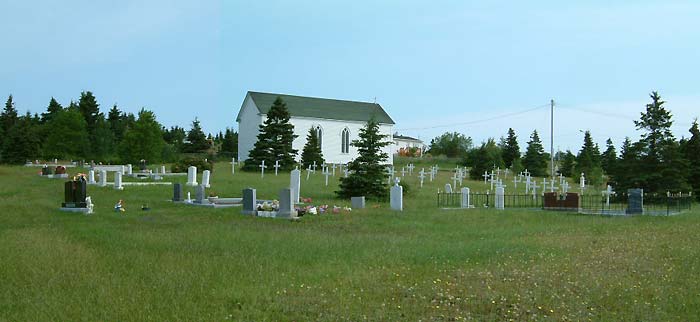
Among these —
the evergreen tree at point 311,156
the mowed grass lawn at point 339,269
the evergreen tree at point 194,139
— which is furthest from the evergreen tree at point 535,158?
the mowed grass lawn at point 339,269

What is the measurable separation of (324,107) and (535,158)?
22533 mm

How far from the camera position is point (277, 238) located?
13195 mm

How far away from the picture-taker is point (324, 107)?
68.6 metres

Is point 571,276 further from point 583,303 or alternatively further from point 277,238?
point 277,238

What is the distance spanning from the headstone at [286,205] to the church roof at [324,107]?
4372 cm

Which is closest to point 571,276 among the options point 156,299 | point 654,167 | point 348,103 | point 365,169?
point 156,299

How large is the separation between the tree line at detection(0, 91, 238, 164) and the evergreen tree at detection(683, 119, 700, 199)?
1273 inches

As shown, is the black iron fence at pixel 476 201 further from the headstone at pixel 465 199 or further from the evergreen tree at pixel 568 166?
the evergreen tree at pixel 568 166

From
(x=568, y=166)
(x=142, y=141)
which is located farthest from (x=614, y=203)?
(x=568, y=166)

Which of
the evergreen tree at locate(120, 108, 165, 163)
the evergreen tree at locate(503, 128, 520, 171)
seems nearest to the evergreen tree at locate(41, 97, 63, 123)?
the evergreen tree at locate(120, 108, 165, 163)

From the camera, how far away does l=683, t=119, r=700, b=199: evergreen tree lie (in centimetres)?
3198

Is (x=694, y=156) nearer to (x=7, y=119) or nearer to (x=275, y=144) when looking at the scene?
(x=275, y=144)

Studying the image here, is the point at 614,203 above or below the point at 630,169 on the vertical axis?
below

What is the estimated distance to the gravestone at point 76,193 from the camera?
19.1 metres
